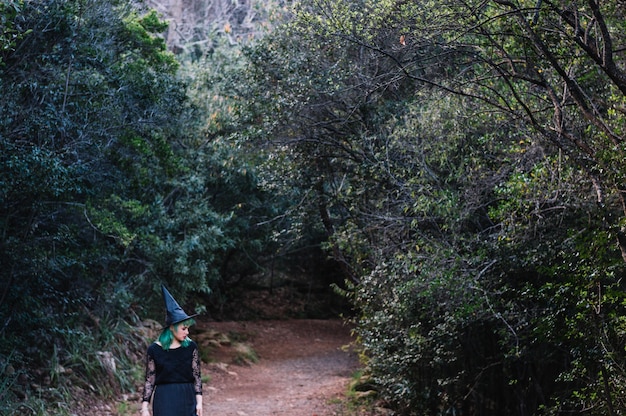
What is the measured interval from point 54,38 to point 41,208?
228 cm

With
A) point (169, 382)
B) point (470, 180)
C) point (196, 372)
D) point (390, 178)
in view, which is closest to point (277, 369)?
point (390, 178)

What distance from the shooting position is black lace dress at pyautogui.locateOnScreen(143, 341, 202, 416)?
5488 millimetres

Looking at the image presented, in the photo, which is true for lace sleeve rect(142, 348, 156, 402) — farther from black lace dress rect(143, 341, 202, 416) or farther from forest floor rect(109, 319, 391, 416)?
forest floor rect(109, 319, 391, 416)

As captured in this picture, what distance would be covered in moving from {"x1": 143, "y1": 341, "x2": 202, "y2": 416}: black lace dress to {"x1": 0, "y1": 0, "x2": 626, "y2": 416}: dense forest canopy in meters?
3.14

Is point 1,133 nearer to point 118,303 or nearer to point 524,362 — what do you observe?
point 118,303

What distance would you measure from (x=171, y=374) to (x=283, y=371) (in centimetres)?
1162

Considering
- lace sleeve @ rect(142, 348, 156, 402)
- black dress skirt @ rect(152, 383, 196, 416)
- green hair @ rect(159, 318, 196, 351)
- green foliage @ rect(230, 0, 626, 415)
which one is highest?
green foliage @ rect(230, 0, 626, 415)

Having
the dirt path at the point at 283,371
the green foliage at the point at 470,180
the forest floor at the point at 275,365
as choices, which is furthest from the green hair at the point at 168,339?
the dirt path at the point at 283,371

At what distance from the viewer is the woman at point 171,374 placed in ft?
18.0

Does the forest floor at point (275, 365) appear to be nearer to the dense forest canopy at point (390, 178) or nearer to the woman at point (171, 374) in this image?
the dense forest canopy at point (390, 178)

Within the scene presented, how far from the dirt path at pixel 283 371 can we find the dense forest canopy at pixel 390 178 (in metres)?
1.71

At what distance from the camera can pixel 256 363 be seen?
1741 centimetres

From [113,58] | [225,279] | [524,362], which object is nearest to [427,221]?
[524,362]

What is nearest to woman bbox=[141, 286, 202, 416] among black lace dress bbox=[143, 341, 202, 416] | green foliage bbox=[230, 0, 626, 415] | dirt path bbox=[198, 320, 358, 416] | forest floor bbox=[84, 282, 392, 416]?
black lace dress bbox=[143, 341, 202, 416]
